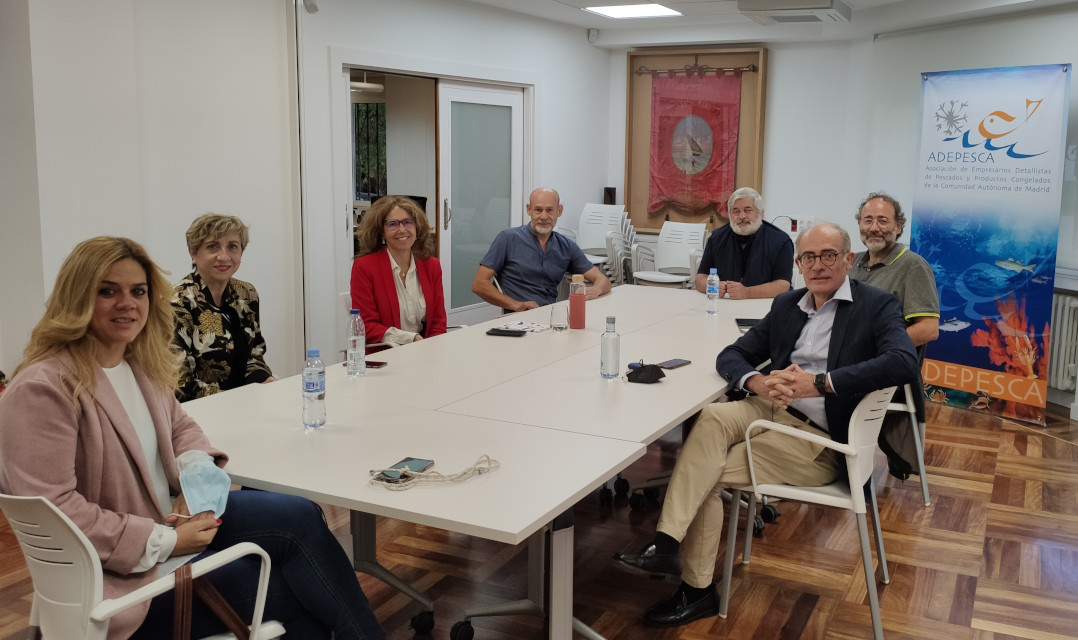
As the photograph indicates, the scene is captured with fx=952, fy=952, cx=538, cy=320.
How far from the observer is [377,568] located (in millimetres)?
3430

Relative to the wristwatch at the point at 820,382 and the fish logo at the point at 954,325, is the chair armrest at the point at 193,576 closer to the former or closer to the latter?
the wristwatch at the point at 820,382

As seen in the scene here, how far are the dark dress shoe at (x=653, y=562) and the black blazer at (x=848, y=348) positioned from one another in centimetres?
71

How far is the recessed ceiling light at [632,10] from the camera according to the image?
24.9 feet

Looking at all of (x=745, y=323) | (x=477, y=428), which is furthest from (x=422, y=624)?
(x=745, y=323)

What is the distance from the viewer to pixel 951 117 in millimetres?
6629

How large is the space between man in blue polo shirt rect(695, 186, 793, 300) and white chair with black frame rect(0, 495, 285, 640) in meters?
4.24

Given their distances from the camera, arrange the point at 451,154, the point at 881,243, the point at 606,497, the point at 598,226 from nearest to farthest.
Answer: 1. the point at 606,497
2. the point at 881,243
3. the point at 451,154
4. the point at 598,226

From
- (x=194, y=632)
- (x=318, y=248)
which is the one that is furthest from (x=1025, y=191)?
(x=194, y=632)

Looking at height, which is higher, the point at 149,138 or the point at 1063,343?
the point at 149,138

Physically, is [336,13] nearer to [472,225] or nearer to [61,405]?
[472,225]

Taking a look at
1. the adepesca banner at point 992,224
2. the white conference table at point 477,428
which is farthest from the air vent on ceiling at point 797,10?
the white conference table at point 477,428

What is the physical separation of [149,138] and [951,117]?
5.21 metres

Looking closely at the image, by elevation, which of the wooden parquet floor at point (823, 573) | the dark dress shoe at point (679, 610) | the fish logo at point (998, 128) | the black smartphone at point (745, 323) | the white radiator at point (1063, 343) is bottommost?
the wooden parquet floor at point (823, 573)

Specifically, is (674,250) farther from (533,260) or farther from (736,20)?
(533,260)
